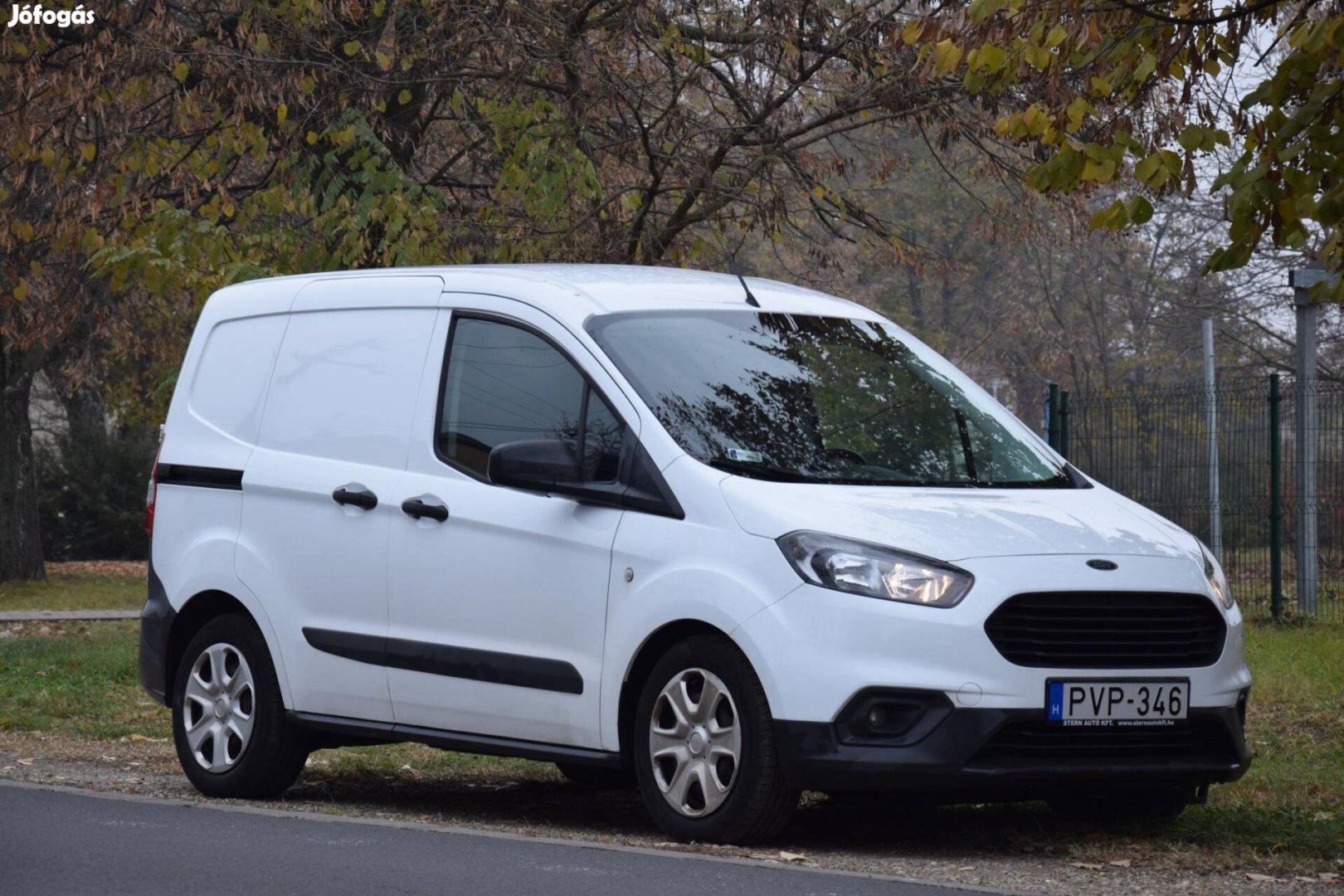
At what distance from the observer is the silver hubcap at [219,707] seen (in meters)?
8.46

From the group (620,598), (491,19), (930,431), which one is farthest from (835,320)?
(491,19)

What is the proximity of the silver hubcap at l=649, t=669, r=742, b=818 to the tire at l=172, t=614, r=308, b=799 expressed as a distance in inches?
82.1

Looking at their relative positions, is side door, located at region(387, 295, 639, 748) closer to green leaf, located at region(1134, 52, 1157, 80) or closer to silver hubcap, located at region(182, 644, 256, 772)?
silver hubcap, located at region(182, 644, 256, 772)

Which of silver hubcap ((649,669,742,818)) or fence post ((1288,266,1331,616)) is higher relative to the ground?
fence post ((1288,266,1331,616))

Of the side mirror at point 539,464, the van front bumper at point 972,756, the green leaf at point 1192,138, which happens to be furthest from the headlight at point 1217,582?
the side mirror at point 539,464

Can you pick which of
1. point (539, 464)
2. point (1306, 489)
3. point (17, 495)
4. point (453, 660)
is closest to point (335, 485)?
point (453, 660)

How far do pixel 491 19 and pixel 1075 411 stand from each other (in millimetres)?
5426

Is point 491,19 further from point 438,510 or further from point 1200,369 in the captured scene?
point 1200,369

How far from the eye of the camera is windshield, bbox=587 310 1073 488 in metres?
7.18

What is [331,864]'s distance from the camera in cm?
639

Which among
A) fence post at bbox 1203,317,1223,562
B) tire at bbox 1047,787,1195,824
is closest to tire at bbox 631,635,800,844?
tire at bbox 1047,787,1195,824

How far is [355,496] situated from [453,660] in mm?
806

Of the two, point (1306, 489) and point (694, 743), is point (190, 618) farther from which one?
point (1306, 489)

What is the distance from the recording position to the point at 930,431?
763 centimetres
